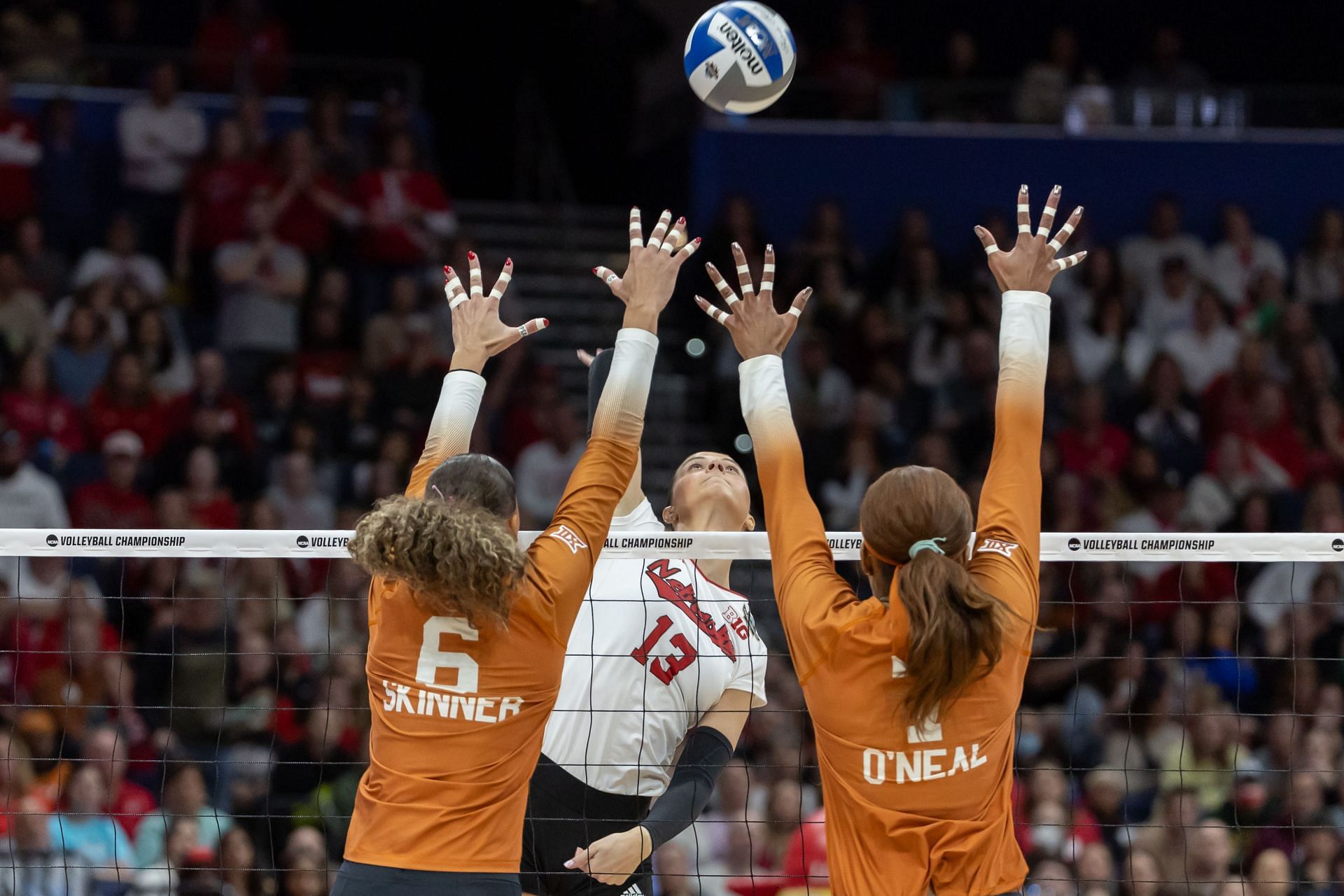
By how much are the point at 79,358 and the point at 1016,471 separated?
903 centimetres

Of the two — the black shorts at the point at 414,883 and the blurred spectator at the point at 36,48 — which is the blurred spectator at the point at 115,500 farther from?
the black shorts at the point at 414,883

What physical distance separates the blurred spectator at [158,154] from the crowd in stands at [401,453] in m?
0.02

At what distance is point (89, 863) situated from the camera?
310 inches

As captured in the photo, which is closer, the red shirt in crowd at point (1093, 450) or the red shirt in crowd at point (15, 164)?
the red shirt in crowd at point (15, 164)

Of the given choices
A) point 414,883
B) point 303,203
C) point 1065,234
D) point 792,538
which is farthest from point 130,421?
point 1065,234

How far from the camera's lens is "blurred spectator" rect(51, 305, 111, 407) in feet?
37.8

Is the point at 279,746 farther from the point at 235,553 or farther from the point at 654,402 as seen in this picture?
the point at 654,402

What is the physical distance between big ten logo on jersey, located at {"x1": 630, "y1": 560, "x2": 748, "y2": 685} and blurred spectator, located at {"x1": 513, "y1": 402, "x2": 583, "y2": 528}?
626cm

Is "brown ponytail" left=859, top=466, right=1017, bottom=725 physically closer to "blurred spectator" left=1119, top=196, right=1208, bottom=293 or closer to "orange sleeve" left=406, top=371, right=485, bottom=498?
"orange sleeve" left=406, top=371, right=485, bottom=498

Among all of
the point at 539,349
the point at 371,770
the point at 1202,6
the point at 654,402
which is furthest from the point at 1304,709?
the point at 1202,6

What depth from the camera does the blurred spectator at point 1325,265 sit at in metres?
14.0

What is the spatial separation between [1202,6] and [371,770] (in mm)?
15144

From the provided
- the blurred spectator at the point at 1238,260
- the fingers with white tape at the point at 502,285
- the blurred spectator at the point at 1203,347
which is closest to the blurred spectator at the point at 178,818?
the fingers with white tape at the point at 502,285

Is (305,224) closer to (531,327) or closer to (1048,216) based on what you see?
(531,327)
